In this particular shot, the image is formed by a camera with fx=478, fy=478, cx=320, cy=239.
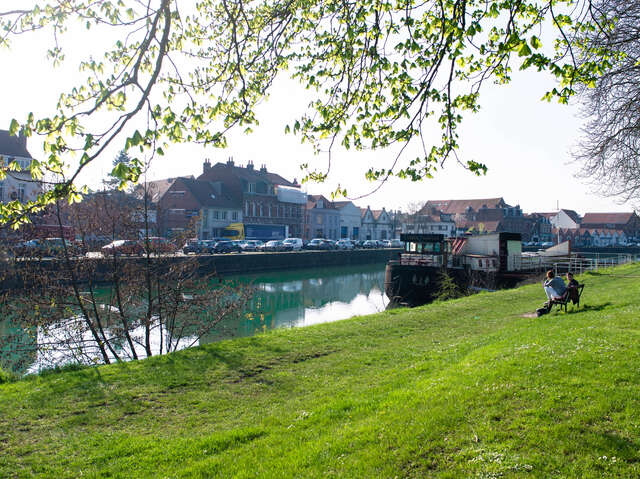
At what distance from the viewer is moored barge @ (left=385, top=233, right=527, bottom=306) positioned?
29719mm

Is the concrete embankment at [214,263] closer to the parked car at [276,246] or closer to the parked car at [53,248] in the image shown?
the parked car at [53,248]

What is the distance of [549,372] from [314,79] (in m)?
5.12

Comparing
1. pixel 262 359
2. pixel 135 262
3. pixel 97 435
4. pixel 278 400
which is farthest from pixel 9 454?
pixel 135 262

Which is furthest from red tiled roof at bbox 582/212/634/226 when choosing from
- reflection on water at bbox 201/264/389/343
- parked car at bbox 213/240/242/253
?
parked car at bbox 213/240/242/253

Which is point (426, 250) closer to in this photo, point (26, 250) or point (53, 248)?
point (53, 248)

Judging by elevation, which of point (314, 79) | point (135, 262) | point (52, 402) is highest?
point (314, 79)

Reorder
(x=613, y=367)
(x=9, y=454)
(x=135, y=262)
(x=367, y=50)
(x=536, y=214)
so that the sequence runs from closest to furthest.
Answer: (x=9, y=454)
(x=613, y=367)
(x=367, y=50)
(x=135, y=262)
(x=536, y=214)

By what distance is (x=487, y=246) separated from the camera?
32.4 meters

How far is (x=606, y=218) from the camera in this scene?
13038 centimetres

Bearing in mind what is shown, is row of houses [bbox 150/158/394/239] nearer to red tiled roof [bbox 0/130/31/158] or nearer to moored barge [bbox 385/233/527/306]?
red tiled roof [bbox 0/130/31/158]

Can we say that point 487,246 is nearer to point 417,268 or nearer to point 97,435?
point 417,268

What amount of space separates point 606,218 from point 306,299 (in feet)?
414

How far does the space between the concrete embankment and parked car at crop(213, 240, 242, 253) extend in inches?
134

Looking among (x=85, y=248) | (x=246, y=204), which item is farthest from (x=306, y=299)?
(x=246, y=204)
